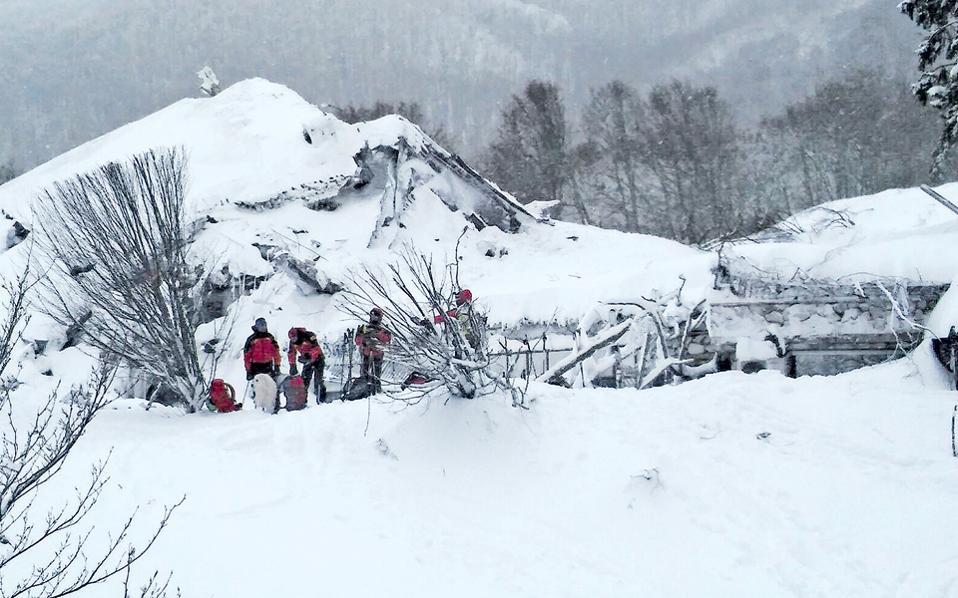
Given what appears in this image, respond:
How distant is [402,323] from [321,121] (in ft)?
66.7

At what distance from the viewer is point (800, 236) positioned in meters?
16.4

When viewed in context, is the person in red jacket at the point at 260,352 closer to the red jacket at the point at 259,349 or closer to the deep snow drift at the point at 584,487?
the red jacket at the point at 259,349

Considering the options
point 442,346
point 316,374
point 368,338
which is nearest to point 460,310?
point 442,346

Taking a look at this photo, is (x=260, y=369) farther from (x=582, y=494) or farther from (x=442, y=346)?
(x=582, y=494)

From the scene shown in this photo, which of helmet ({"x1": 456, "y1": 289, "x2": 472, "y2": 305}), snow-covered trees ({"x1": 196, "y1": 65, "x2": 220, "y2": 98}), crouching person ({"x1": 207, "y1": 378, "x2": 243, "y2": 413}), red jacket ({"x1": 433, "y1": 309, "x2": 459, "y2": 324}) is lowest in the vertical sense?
crouching person ({"x1": 207, "y1": 378, "x2": 243, "y2": 413})

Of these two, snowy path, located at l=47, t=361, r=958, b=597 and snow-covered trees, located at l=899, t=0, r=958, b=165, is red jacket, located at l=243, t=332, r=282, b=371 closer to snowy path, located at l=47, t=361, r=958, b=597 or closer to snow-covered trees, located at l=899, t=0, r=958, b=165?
snowy path, located at l=47, t=361, r=958, b=597

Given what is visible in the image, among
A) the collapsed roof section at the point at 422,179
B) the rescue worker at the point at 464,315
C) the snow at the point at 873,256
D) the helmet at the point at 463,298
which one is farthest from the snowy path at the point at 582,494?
the collapsed roof section at the point at 422,179

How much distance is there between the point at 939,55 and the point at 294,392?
11757 mm

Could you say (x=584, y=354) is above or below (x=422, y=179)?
below

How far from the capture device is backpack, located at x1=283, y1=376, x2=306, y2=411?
9664mm

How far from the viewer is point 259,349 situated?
964 centimetres

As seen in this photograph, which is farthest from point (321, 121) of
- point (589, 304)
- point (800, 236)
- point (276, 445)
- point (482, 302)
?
point (276, 445)

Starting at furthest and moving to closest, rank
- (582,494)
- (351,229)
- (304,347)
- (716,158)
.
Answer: (716,158) → (351,229) → (304,347) → (582,494)

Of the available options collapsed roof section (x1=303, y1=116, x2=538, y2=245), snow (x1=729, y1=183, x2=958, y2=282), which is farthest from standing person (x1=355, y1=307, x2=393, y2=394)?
collapsed roof section (x1=303, y1=116, x2=538, y2=245)
